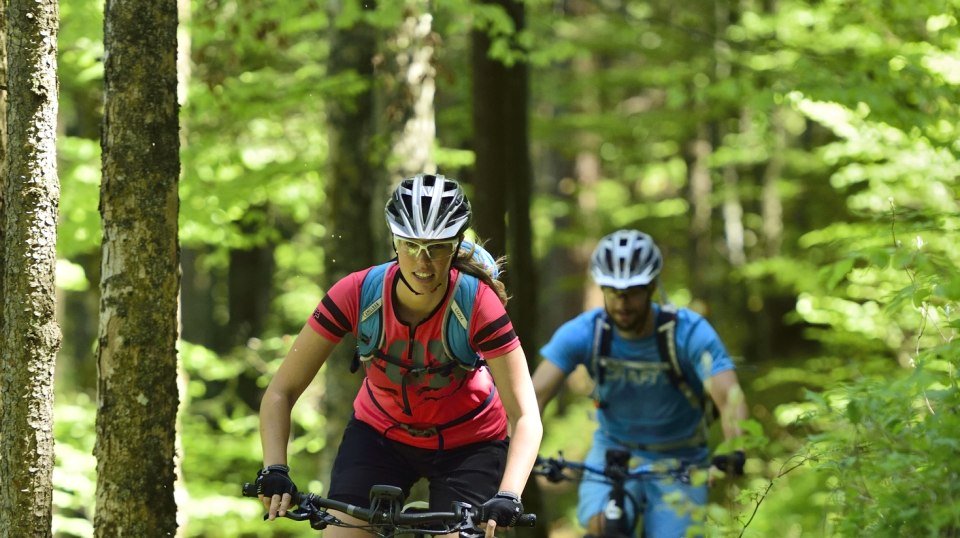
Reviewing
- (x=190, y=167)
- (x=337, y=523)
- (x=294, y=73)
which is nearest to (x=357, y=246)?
(x=190, y=167)

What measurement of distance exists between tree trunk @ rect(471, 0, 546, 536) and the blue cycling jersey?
2.26 meters

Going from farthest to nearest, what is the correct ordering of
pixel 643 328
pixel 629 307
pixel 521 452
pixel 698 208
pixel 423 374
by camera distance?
pixel 698 208
pixel 643 328
pixel 629 307
pixel 423 374
pixel 521 452

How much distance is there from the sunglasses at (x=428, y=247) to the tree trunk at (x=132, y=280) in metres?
1.10

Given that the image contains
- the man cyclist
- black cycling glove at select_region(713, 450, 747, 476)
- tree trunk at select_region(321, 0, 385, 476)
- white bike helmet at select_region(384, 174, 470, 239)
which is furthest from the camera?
tree trunk at select_region(321, 0, 385, 476)

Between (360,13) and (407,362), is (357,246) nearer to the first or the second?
(360,13)

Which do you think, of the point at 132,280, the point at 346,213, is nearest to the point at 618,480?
the point at 132,280

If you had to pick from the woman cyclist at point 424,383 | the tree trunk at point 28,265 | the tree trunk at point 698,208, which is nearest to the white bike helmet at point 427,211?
the woman cyclist at point 424,383

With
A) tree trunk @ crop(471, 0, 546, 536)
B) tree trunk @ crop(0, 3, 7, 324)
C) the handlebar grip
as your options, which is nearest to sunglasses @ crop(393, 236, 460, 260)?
the handlebar grip

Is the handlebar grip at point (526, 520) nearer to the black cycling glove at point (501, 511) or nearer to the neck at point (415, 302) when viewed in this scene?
the black cycling glove at point (501, 511)

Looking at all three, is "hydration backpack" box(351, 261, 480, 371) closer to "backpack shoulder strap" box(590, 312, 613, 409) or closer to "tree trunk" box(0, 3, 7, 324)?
"tree trunk" box(0, 3, 7, 324)

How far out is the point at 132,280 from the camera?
4.78 meters

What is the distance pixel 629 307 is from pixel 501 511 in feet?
9.81

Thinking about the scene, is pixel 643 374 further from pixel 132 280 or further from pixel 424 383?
pixel 132 280

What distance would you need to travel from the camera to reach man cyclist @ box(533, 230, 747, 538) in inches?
270
